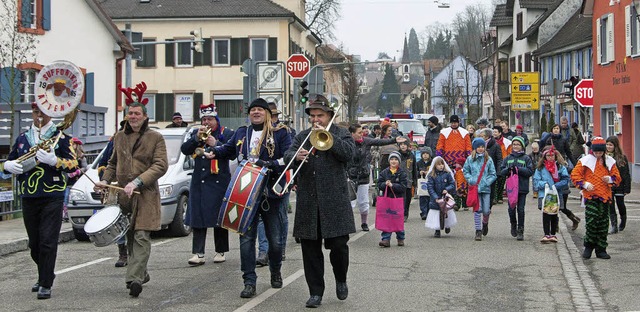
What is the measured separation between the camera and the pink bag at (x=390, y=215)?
14.1 meters

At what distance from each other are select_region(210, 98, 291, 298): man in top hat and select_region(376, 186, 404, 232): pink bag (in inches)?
167

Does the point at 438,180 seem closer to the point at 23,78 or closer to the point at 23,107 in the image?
the point at 23,107

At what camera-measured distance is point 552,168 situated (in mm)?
14922

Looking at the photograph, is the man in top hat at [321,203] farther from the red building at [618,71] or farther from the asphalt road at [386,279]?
the red building at [618,71]

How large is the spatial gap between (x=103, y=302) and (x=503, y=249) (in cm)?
659

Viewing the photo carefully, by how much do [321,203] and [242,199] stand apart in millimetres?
830

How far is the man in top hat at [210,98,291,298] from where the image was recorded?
9531 millimetres

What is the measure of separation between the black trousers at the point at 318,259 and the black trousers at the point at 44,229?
8.20 feet

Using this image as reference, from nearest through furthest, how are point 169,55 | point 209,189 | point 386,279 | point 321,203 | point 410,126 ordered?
point 321,203, point 386,279, point 209,189, point 410,126, point 169,55

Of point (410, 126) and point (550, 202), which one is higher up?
point (410, 126)

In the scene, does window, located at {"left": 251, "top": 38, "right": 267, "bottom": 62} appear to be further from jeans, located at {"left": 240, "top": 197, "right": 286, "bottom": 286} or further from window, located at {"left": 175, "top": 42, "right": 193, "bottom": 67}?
jeans, located at {"left": 240, "top": 197, "right": 286, "bottom": 286}

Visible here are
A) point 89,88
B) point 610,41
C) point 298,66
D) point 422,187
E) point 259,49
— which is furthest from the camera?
point 259,49

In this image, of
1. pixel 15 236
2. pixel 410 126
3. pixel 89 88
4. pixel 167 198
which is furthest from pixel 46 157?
pixel 410 126

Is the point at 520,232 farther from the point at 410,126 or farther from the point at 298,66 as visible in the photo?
the point at 410,126
